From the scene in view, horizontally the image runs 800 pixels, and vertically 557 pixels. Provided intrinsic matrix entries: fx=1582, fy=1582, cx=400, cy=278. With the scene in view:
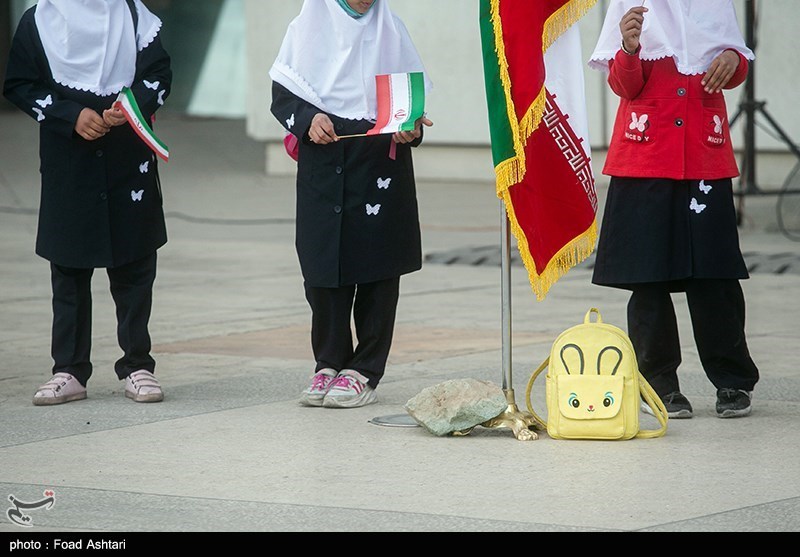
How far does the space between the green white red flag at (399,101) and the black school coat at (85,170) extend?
1006 millimetres

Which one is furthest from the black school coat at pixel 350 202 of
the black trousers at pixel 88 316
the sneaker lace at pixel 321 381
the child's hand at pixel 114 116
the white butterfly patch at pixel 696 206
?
the white butterfly patch at pixel 696 206

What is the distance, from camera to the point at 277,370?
24.9 ft

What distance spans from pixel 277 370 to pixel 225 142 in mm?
16968

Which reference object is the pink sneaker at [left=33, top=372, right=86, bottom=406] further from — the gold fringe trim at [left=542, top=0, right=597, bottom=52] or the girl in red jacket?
the gold fringe trim at [left=542, top=0, right=597, bottom=52]

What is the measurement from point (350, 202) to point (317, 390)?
31.6 inches

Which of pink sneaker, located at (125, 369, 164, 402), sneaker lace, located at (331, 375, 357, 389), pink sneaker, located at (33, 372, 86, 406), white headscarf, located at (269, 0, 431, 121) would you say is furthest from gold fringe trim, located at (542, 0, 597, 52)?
pink sneaker, located at (33, 372, 86, 406)

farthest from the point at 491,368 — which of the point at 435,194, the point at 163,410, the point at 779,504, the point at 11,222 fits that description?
the point at 435,194

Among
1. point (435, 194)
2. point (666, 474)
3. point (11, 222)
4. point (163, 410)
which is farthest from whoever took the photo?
point (435, 194)

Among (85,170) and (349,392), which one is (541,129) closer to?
(349,392)

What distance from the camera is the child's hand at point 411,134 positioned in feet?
21.3

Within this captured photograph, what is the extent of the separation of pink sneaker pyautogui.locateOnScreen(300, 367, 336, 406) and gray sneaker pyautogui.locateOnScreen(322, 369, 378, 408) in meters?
→ 0.02

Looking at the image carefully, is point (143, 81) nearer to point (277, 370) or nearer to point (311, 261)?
point (311, 261)

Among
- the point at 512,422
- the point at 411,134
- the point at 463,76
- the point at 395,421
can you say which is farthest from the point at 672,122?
the point at 463,76

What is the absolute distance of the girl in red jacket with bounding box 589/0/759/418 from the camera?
20.1ft
